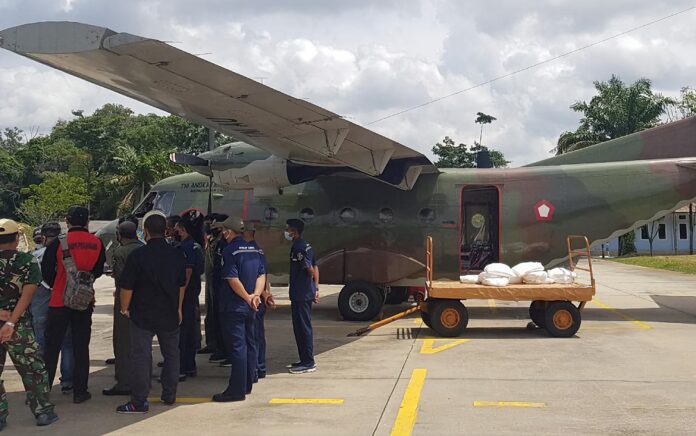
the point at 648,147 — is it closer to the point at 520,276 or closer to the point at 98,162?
the point at 520,276

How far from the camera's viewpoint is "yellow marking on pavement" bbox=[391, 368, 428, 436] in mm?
5818

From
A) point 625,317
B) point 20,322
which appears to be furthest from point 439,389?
Result: point 625,317

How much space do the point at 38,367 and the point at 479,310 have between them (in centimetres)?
1081

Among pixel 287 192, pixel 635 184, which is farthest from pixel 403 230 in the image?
pixel 635 184

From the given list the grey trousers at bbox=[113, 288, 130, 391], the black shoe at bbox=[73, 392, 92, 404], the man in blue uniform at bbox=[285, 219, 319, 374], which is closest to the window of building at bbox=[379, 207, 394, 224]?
the man in blue uniform at bbox=[285, 219, 319, 374]

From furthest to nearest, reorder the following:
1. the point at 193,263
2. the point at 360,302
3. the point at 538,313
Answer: the point at 360,302 → the point at 538,313 → the point at 193,263

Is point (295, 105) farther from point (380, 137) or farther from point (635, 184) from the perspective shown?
point (635, 184)

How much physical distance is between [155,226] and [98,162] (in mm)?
66054

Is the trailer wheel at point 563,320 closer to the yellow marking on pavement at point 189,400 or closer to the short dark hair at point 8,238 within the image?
the yellow marking on pavement at point 189,400

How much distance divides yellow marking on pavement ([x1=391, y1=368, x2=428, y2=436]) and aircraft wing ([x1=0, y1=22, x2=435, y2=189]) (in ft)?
12.8

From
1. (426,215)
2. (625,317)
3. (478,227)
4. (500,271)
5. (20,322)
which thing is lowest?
(625,317)

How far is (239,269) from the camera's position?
7.29 meters

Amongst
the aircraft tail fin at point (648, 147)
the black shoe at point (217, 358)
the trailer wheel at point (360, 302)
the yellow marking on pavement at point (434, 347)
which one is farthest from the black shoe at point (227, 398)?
the aircraft tail fin at point (648, 147)

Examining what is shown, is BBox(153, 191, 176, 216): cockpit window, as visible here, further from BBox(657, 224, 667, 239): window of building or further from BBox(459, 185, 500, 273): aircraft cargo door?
BBox(657, 224, 667, 239): window of building
